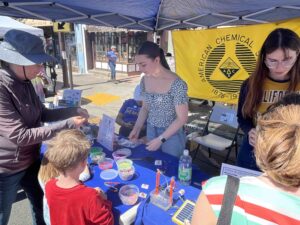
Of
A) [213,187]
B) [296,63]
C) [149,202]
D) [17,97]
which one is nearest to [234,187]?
A: [213,187]

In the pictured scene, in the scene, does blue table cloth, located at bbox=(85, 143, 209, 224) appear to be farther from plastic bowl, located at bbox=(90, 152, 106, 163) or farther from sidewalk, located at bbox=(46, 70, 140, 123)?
sidewalk, located at bbox=(46, 70, 140, 123)

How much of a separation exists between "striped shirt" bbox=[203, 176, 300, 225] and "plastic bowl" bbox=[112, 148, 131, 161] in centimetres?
143

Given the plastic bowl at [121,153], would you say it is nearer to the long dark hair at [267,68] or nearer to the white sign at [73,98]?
the long dark hair at [267,68]

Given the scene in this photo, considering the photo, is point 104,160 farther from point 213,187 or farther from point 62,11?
point 62,11

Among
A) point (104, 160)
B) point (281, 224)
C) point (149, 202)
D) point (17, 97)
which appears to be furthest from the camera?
point (104, 160)

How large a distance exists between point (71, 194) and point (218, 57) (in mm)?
3750

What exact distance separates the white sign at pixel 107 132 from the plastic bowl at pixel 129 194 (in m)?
0.67

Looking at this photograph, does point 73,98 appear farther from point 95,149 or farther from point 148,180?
point 148,180

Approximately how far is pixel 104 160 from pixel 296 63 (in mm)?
1727

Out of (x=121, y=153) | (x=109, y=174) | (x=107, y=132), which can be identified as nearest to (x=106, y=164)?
(x=109, y=174)

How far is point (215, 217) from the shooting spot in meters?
0.77

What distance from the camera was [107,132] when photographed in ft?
7.50

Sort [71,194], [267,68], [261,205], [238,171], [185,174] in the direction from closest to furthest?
1. [261,205]
2. [71,194]
3. [238,171]
4. [185,174]
5. [267,68]

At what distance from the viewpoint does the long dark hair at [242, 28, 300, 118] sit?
1617 millimetres
